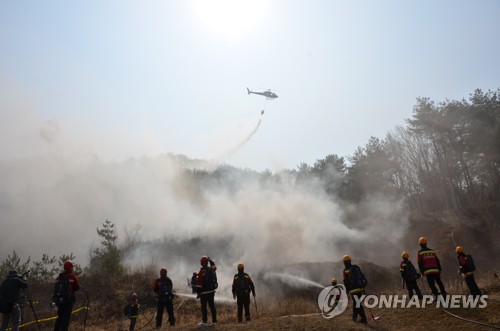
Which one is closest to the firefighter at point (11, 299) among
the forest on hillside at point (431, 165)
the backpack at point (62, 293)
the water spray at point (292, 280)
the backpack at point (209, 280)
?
the backpack at point (62, 293)

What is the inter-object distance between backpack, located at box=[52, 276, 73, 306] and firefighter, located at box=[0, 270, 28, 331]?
126cm

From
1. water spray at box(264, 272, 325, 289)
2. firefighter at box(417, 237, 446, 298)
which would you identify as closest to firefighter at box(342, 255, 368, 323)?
firefighter at box(417, 237, 446, 298)

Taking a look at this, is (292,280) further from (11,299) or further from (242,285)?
(11,299)

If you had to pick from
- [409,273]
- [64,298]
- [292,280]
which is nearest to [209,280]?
[64,298]

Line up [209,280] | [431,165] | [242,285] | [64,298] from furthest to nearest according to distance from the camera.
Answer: [431,165]
[242,285]
[209,280]
[64,298]

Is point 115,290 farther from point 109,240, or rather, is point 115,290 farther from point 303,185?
point 303,185

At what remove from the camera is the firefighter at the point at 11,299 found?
9.96 meters

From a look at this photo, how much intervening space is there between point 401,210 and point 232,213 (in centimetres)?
2176

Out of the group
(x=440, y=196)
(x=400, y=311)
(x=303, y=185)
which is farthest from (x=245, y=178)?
(x=400, y=311)

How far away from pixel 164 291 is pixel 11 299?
14.7 ft

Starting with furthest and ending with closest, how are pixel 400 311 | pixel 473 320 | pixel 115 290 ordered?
pixel 115 290 < pixel 400 311 < pixel 473 320

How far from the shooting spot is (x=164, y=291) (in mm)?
12445

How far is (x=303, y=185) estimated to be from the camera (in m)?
50.2

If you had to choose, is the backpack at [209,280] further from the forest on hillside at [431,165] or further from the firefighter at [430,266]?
the forest on hillside at [431,165]
